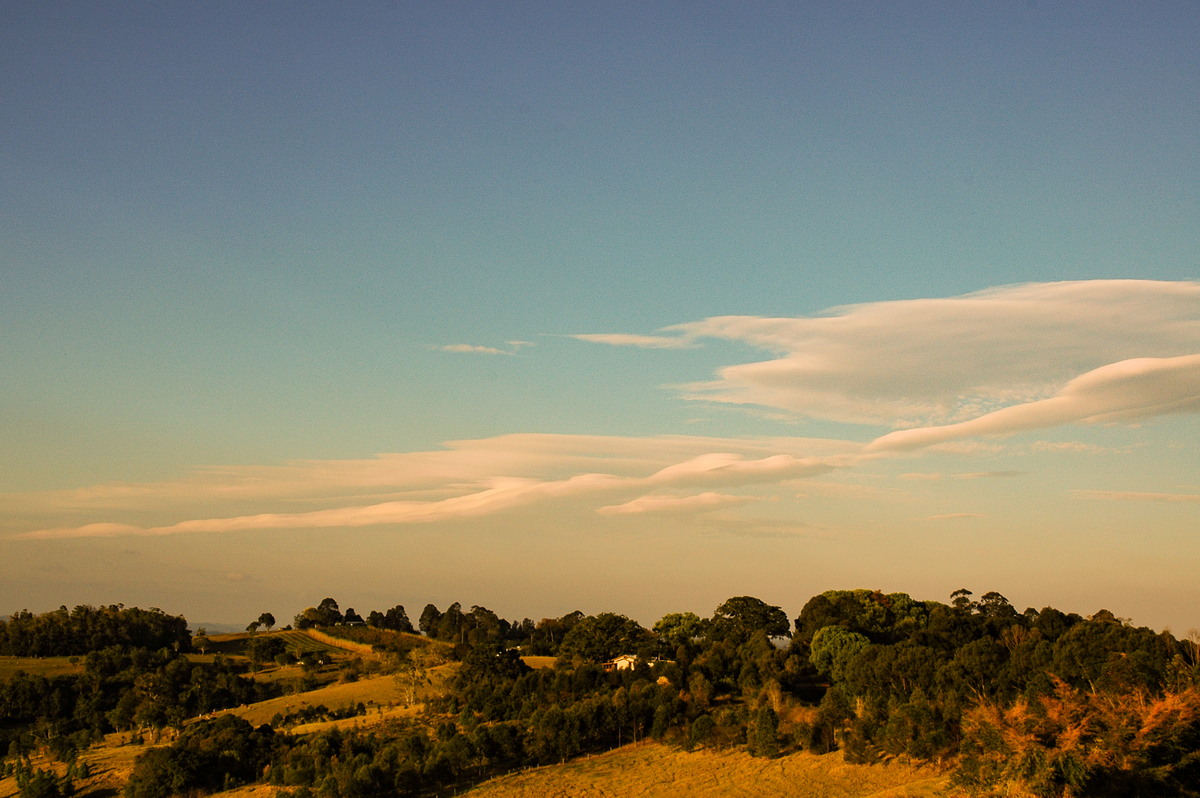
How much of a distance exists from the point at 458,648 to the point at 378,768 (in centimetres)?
4653

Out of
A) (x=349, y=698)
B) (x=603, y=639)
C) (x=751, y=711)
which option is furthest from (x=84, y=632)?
(x=751, y=711)

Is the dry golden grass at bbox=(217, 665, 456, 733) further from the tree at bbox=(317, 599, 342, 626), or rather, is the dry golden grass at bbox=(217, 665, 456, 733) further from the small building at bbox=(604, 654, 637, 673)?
the tree at bbox=(317, 599, 342, 626)

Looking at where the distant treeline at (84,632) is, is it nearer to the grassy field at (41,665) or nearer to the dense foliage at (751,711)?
the grassy field at (41,665)

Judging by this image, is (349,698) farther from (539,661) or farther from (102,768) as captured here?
(539,661)

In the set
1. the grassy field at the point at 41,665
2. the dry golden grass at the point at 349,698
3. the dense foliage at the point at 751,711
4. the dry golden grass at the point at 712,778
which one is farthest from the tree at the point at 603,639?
the grassy field at the point at 41,665

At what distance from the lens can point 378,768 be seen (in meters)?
42.2

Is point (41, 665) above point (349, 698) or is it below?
above

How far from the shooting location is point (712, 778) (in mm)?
42719

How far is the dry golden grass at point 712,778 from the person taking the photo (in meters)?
39.6

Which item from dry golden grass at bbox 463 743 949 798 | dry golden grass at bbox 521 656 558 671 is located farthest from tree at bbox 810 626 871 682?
dry golden grass at bbox 521 656 558 671

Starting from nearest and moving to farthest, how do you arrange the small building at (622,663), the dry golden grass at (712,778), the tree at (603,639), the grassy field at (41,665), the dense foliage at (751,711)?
the dense foliage at (751,711) < the dry golden grass at (712,778) < the small building at (622,663) < the tree at (603,639) < the grassy field at (41,665)

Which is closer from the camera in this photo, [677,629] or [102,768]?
[102,768]

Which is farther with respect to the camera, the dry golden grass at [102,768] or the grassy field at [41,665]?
the grassy field at [41,665]

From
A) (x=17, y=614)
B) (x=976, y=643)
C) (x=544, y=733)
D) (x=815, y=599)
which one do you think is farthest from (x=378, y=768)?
(x=17, y=614)
